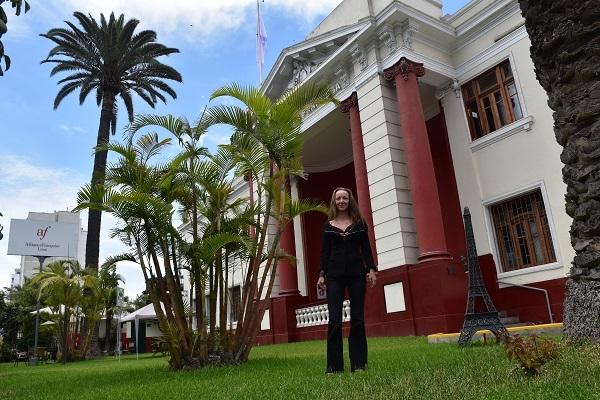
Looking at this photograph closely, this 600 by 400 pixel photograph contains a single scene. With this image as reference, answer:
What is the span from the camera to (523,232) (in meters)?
12.8

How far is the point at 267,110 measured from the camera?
298 inches

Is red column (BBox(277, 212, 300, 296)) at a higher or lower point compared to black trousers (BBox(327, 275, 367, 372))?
higher

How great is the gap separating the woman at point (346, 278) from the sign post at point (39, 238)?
101 ft

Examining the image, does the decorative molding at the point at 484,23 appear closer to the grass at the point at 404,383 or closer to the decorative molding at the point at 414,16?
the decorative molding at the point at 414,16

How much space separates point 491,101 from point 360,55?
3974mm

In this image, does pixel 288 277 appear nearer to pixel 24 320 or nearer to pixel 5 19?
pixel 5 19

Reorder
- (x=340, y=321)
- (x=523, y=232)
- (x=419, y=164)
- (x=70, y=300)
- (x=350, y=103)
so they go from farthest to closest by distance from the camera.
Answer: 1. (x=70, y=300)
2. (x=350, y=103)
3. (x=523, y=232)
4. (x=419, y=164)
5. (x=340, y=321)

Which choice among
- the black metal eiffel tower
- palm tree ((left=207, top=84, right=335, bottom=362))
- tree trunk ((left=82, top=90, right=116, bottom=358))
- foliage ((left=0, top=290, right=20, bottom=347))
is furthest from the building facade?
foliage ((left=0, top=290, right=20, bottom=347))

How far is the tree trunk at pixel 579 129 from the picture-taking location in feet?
14.0

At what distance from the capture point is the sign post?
31719 millimetres

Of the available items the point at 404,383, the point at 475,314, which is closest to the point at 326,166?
the point at 475,314

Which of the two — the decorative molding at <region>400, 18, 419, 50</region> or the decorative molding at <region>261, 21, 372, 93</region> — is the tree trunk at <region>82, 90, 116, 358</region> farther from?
the decorative molding at <region>400, 18, 419, 50</region>

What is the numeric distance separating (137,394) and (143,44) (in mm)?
23397

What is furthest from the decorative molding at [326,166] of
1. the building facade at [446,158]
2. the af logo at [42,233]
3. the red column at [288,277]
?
the af logo at [42,233]
